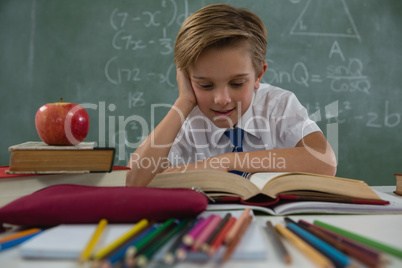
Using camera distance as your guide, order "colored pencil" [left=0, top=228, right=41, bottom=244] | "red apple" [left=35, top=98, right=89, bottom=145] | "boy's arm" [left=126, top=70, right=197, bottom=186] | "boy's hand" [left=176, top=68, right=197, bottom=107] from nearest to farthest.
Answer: "colored pencil" [left=0, top=228, right=41, bottom=244] < "red apple" [left=35, top=98, right=89, bottom=145] < "boy's arm" [left=126, top=70, right=197, bottom=186] < "boy's hand" [left=176, top=68, right=197, bottom=107]

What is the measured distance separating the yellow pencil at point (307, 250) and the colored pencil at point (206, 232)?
0.29 ft

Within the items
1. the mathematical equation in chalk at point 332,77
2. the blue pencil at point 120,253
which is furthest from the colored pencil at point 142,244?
the mathematical equation in chalk at point 332,77

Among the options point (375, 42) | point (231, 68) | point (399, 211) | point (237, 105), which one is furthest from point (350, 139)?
point (399, 211)

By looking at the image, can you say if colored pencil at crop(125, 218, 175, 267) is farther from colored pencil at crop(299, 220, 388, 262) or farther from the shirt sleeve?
the shirt sleeve

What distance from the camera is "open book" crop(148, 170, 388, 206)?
1.87 feet

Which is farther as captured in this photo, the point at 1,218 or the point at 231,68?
the point at 231,68

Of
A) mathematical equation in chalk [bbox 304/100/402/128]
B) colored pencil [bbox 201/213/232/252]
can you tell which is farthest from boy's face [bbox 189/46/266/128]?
mathematical equation in chalk [bbox 304/100/402/128]

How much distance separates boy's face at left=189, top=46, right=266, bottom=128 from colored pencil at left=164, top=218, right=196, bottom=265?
0.55m

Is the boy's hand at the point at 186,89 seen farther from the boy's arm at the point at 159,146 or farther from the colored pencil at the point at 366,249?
the colored pencil at the point at 366,249

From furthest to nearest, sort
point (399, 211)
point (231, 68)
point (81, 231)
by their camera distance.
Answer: point (231, 68) < point (399, 211) < point (81, 231)

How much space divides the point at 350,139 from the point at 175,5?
1591 millimetres

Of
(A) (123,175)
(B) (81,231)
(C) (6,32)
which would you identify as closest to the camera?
(B) (81,231)

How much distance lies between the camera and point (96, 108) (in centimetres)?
217

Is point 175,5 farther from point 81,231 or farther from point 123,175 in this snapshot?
point 81,231
